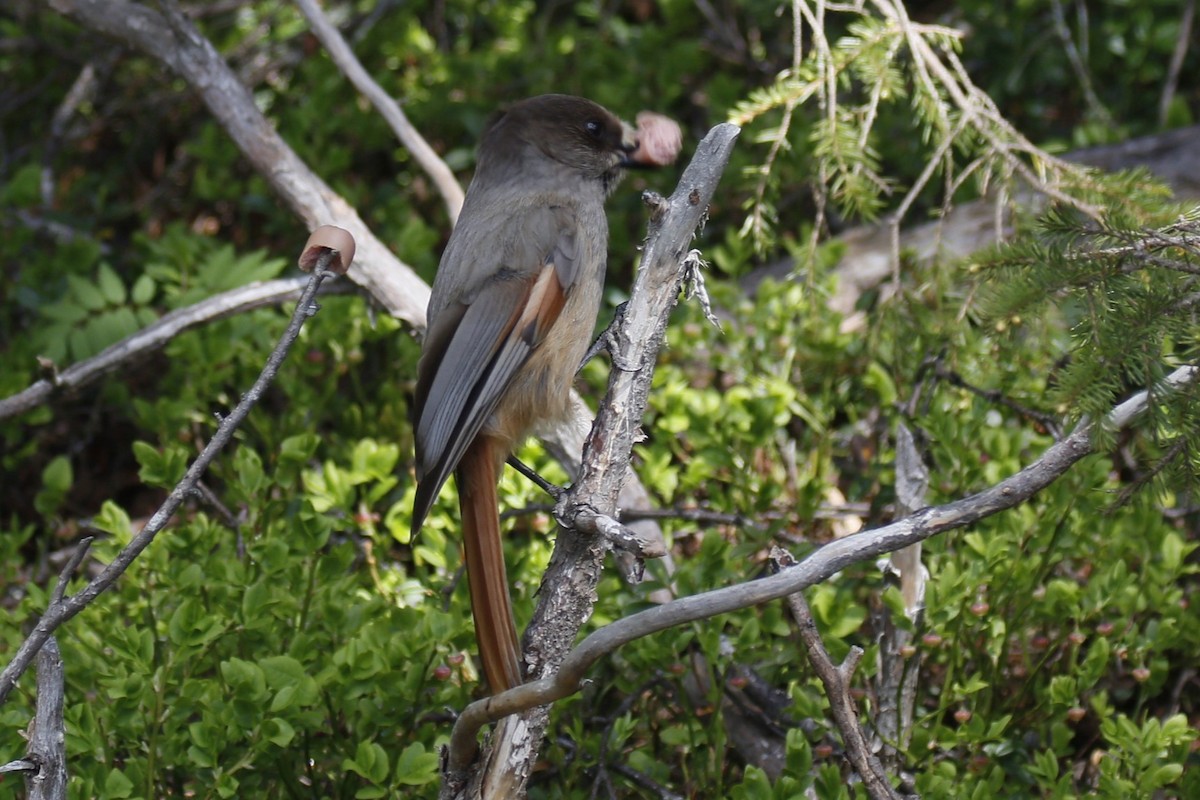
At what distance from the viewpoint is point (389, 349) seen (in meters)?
5.24

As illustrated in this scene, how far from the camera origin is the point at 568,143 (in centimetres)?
414

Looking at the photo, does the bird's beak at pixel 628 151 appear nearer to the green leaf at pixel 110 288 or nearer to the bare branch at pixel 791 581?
the bare branch at pixel 791 581

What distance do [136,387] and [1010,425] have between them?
12.1 feet

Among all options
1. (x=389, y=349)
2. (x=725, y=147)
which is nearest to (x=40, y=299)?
(x=389, y=349)

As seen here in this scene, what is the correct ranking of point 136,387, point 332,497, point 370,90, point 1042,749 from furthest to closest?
point 136,387
point 370,90
point 332,497
point 1042,749

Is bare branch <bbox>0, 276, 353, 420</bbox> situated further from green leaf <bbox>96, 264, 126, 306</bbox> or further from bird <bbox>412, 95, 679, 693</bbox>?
bird <bbox>412, 95, 679, 693</bbox>

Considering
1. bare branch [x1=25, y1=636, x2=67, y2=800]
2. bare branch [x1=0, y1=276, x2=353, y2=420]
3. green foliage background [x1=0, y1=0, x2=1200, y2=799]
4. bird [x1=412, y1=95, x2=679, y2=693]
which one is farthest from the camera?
bare branch [x1=0, y1=276, x2=353, y2=420]

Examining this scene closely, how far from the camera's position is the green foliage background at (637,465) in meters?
3.22

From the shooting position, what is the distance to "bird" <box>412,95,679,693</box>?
3.39 metres

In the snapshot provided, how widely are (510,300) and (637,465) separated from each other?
115cm

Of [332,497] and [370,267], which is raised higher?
[370,267]

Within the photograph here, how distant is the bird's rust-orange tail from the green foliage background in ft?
1.03

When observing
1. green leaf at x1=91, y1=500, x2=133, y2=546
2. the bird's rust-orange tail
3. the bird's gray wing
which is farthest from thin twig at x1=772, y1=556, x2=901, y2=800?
green leaf at x1=91, y1=500, x2=133, y2=546

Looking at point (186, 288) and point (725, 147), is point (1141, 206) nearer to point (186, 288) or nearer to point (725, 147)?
point (725, 147)
